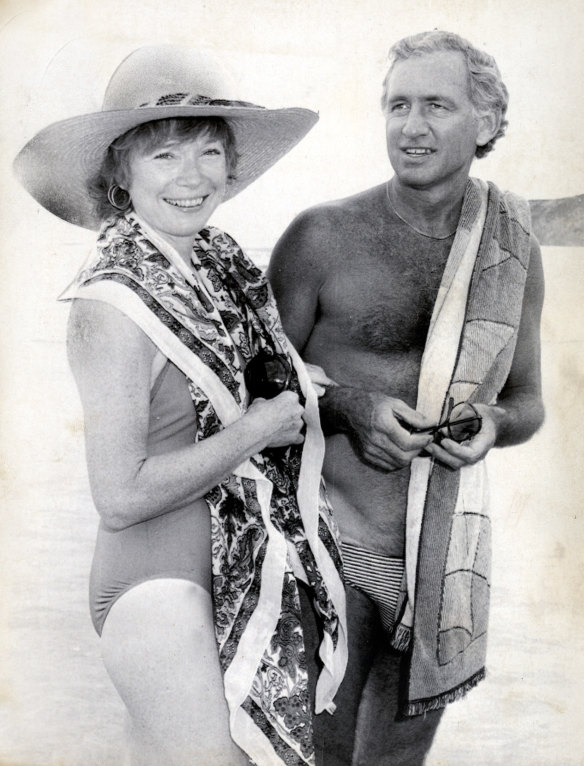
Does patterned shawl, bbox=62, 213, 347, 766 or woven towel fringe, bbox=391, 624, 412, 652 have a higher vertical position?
patterned shawl, bbox=62, 213, 347, 766

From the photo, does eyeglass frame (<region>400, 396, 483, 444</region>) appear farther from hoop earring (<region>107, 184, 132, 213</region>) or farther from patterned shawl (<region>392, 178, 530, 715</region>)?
hoop earring (<region>107, 184, 132, 213</region>)

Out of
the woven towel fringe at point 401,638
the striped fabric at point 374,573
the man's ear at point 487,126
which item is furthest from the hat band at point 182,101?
the woven towel fringe at point 401,638

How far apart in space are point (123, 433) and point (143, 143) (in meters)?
0.67

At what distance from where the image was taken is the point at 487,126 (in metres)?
2.83

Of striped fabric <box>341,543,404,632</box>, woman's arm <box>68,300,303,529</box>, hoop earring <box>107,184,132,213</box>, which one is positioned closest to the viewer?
woman's arm <box>68,300,303,529</box>

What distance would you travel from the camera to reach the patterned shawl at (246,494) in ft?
7.59

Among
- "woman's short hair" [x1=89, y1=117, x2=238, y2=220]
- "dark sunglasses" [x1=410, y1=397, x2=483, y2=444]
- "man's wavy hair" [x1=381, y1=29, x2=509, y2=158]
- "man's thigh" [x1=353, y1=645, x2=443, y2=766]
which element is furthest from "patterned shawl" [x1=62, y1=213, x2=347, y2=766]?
"man's wavy hair" [x1=381, y1=29, x2=509, y2=158]

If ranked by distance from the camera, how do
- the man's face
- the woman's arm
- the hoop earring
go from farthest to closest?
the man's face
the hoop earring
the woman's arm

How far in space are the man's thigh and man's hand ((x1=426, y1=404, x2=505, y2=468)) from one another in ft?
1.83

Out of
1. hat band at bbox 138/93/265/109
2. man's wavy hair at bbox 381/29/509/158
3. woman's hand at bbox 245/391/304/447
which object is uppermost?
man's wavy hair at bbox 381/29/509/158

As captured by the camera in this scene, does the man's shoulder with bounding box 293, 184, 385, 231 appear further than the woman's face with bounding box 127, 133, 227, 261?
Yes

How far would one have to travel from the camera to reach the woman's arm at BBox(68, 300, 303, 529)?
7.20 ft

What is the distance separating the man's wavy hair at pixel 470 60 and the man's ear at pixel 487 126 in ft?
0.04

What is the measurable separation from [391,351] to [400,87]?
2.31 ft
